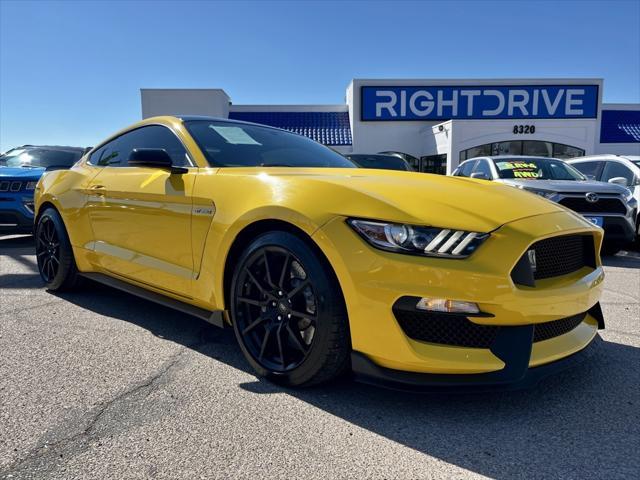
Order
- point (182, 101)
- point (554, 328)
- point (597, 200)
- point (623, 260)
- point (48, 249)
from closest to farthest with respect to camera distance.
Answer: point (554, 328) → point (48, 249) → point (597, 200) → point (623, 260) → point (182, 101)

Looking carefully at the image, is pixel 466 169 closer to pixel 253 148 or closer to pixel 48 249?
pixel 253 148

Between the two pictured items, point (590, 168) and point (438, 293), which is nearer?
point (438, 293)

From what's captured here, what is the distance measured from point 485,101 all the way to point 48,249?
19695 mm

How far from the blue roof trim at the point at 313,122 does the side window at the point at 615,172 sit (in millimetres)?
13136

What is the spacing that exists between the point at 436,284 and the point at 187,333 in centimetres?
196

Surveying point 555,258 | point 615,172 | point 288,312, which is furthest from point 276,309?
point 615,172

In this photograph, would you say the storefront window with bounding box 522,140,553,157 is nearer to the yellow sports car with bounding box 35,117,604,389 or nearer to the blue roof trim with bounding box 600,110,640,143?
the blue roof trim with bounding box 600,110,640,143

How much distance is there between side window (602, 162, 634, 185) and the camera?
7.66 m

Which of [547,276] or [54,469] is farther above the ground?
[547,276]

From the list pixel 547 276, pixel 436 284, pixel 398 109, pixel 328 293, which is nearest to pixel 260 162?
pixel 328 293

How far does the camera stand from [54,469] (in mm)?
1680

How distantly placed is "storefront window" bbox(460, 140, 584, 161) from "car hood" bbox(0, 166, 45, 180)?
1511 cm

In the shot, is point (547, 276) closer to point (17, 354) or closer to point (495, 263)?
point (495, 263)

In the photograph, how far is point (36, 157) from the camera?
8.07 meters
